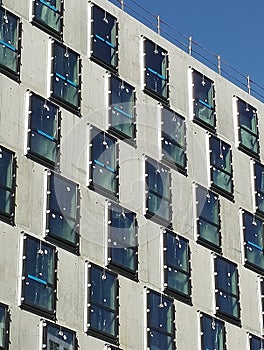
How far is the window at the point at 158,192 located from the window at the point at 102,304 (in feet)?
12.6

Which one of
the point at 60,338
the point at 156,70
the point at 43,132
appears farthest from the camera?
the point at 156,70

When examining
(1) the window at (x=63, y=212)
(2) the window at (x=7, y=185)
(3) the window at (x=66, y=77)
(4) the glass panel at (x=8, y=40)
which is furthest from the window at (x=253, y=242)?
(4) the glass panel at (x=8, y=40)

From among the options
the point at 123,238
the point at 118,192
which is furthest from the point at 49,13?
the point at 123,238

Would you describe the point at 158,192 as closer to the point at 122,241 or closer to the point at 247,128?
the point at 122,241

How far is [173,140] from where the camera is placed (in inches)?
1848

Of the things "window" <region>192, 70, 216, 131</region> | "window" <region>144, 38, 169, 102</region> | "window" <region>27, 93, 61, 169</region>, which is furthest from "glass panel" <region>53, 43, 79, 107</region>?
"window" <region>192, 70, 216, 131</region>

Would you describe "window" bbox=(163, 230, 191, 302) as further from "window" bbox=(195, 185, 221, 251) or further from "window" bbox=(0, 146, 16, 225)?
"window" bbox=(0, 146, 16, 225)

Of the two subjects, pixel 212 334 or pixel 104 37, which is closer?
pixel 212 334

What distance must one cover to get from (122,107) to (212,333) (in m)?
9.04

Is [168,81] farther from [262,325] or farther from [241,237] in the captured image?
[262,325]

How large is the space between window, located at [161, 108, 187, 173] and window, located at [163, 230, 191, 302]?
10.3 ft

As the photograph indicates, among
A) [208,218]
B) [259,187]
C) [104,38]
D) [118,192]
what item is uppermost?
[104,38]

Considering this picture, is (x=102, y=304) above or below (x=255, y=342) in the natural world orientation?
below

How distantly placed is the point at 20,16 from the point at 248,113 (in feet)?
43.3
